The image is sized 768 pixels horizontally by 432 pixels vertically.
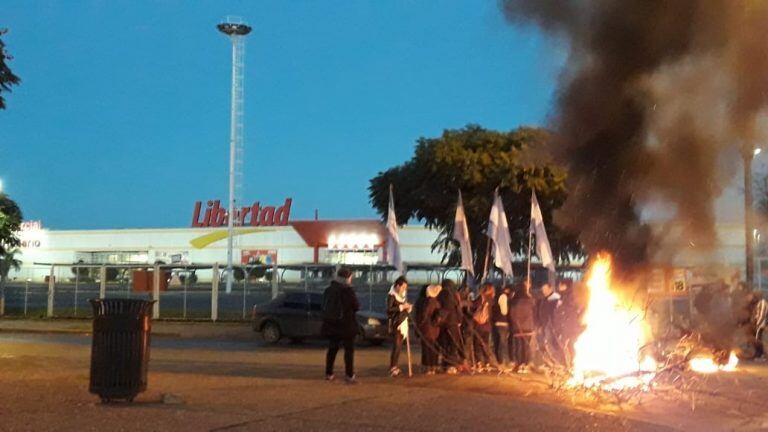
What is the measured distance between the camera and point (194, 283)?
35.9 metres

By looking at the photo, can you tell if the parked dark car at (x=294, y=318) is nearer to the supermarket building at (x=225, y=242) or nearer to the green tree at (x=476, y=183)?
the green tree at (x=476, y=183)

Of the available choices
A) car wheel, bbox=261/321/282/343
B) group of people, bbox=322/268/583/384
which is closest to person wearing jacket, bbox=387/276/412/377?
group of people, bbox=322/268/583/384

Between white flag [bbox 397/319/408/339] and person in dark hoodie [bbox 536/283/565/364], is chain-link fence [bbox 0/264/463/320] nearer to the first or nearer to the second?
person in dark hoodie [bbox 536/283/565/364]

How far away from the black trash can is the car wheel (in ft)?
35.6

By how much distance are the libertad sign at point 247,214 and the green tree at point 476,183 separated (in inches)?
1656

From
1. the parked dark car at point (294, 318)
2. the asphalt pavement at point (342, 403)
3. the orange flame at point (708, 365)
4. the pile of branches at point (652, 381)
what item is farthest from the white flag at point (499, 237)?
the pile of branches at point (652, 381)

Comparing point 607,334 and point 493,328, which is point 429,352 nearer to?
point 493,328

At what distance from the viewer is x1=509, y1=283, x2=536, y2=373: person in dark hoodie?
13234 mm

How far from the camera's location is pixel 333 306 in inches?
452

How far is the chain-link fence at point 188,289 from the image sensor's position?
1056 inches

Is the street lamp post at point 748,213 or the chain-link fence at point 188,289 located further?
the chain-link fence at point 188,289

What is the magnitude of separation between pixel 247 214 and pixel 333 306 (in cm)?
6102

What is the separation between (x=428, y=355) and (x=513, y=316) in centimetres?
147

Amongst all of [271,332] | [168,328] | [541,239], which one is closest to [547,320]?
[541,239]
